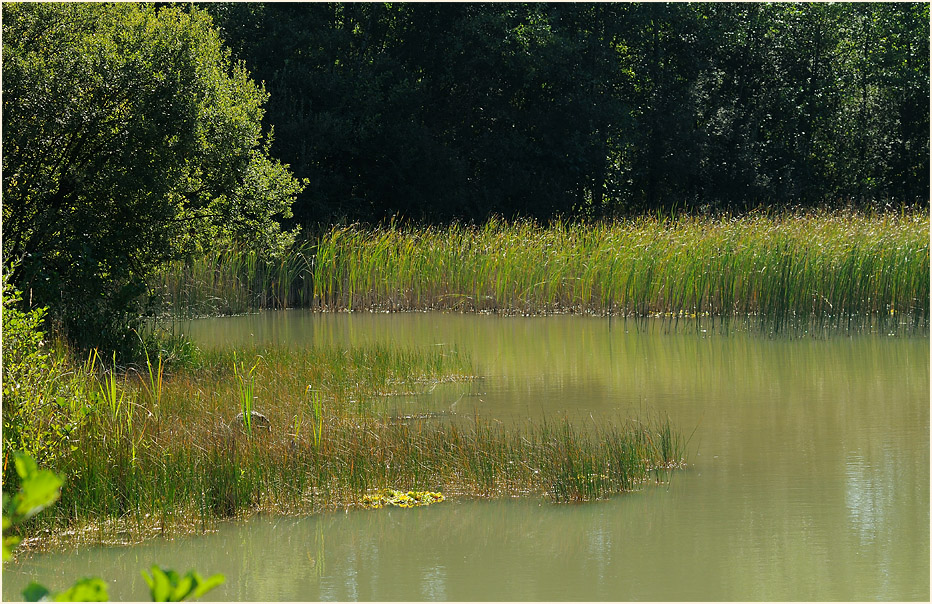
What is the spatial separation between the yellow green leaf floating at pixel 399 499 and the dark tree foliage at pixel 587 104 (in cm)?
2003

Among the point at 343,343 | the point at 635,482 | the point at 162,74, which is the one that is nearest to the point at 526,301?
the point at 343,343

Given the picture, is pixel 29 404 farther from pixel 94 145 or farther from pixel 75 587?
pixel 94 145

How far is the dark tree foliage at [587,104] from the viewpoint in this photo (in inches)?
1069

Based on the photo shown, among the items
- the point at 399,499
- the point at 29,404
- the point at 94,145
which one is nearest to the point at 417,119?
the point at 94,145

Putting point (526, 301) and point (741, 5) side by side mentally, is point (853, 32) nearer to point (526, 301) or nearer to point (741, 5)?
point (741, 5)

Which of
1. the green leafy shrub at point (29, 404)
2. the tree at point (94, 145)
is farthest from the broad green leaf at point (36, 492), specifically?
the tree at point (94, 145)

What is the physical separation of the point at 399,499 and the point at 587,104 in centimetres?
2429

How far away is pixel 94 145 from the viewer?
10.5m

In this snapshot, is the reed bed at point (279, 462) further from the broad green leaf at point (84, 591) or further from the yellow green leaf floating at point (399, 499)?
the broad green leaf at point (84, 591)

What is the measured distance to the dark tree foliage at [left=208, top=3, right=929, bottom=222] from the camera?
27156mm

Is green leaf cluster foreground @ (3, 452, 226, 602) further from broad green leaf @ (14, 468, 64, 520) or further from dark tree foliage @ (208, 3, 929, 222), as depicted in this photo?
dark tree foliage @ (208, 3, 929, 222)

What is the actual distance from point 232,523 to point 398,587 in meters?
1.35

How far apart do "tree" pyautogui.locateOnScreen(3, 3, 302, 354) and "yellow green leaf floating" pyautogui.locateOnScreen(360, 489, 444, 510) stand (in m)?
4.30

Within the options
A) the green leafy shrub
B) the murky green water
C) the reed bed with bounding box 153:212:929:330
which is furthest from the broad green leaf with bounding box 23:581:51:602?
the reed bed with bounding box 153:212:929:330
